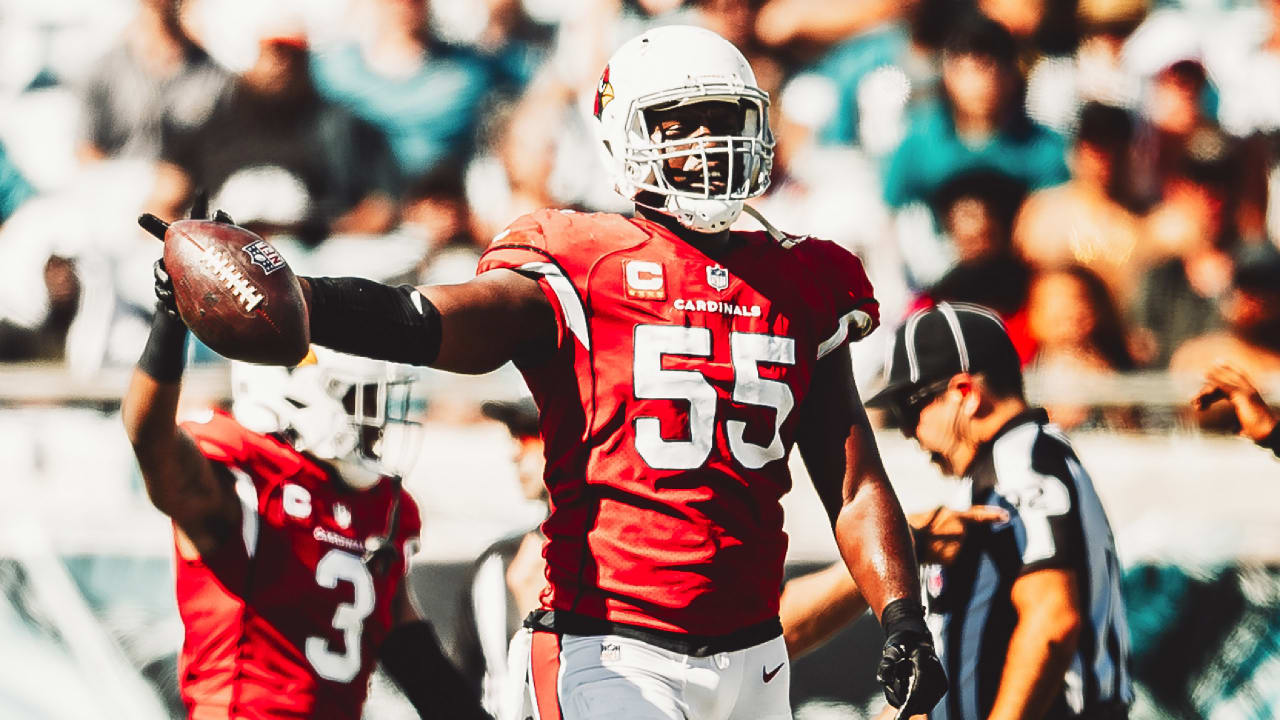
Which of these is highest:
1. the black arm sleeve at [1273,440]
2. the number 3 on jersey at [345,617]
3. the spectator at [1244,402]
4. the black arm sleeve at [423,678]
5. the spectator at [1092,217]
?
the spectator at [1092,217]

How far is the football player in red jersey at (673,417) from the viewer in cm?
258

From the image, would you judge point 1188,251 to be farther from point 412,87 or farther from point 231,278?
point 231,278

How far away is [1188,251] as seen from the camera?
5598mm

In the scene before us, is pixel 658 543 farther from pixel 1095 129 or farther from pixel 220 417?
pixel 1095 129

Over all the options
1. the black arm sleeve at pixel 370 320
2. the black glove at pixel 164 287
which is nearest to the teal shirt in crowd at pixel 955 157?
the black arm sleeve at pixel 370 320

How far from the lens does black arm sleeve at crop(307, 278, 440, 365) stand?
2.22 m

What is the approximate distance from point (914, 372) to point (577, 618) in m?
1.51

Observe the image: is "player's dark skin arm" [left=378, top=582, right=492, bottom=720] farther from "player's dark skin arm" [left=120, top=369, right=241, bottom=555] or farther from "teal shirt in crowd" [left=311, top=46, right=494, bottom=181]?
"teal shirt in crowd" [left=311, top=46, right=494, bottom=181]

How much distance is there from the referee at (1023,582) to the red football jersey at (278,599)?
4.51 feet

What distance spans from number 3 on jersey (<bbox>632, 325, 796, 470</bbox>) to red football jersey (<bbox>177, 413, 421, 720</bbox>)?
48.5 inches

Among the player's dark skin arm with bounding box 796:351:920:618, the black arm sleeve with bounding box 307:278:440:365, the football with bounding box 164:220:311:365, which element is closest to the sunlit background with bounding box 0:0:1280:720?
the player's dark skin arm with bounding box 796:351:920:618

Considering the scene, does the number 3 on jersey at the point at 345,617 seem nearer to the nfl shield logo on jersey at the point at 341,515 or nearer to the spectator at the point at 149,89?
the nfl shield logo on jersey at the point at 341,515

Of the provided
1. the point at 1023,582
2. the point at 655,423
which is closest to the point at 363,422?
the point at 655,423

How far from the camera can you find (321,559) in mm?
3553
